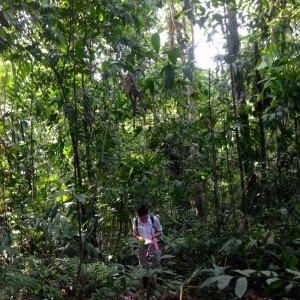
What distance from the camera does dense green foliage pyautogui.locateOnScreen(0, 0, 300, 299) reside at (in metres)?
2.88

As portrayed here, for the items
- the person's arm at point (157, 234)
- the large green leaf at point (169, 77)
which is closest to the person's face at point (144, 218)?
the person's arm at point (157, 234)

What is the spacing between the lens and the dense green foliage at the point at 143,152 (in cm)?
288

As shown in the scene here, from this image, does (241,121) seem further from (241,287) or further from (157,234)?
(241,287)

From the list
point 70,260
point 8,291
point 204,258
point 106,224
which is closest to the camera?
point 8,291

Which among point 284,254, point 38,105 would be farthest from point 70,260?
point 284,254

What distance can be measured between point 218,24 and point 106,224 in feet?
11.1

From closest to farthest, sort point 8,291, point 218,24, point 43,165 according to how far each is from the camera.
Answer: point 8,291 → point 218,24 → point 43,165

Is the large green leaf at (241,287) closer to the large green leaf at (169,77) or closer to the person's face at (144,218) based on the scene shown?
the large green leaf at (169,77)

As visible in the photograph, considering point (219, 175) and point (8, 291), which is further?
point (219, 175)

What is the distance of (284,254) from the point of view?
3057 mm

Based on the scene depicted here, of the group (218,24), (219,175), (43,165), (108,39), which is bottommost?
(219,175)

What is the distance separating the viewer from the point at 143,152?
20.1 ft

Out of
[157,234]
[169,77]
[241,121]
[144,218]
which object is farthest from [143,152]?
[169,77]

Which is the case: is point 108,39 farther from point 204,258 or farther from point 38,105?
point 204,258
